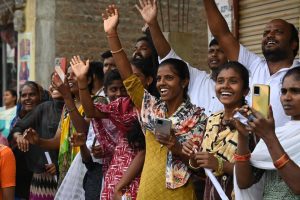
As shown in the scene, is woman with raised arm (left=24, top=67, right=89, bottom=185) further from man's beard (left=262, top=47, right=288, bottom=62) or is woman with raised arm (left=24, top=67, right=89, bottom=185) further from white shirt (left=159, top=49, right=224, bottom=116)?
man's beard (left=262, top=47, right=288, bottom=62)

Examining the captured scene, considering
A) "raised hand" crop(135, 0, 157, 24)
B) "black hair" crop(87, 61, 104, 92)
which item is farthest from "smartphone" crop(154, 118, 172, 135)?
"black hair" crop(87, 61, 104, 92)

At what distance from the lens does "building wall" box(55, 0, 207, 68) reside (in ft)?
36.3

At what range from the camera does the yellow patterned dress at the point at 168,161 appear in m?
3.78

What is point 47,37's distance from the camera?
1091cm

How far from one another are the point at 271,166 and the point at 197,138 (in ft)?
2.50

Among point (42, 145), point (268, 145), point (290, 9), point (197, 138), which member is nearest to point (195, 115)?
point (197, 138)

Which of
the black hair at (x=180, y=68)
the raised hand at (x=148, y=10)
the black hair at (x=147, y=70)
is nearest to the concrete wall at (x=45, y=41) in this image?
the black hair at (x=147, y=70)

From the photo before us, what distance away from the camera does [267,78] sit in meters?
4.00

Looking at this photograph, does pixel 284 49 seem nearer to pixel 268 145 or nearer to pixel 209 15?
pixel 209 15

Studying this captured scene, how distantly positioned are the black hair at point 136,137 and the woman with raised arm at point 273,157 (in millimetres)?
1286

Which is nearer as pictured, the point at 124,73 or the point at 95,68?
the point at 124,73

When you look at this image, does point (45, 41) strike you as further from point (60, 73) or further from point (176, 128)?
point (176, 128)

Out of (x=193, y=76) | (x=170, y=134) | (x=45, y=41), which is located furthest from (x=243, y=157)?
(x=45, y=41)

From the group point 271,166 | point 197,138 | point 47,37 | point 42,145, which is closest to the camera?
point 271,166
